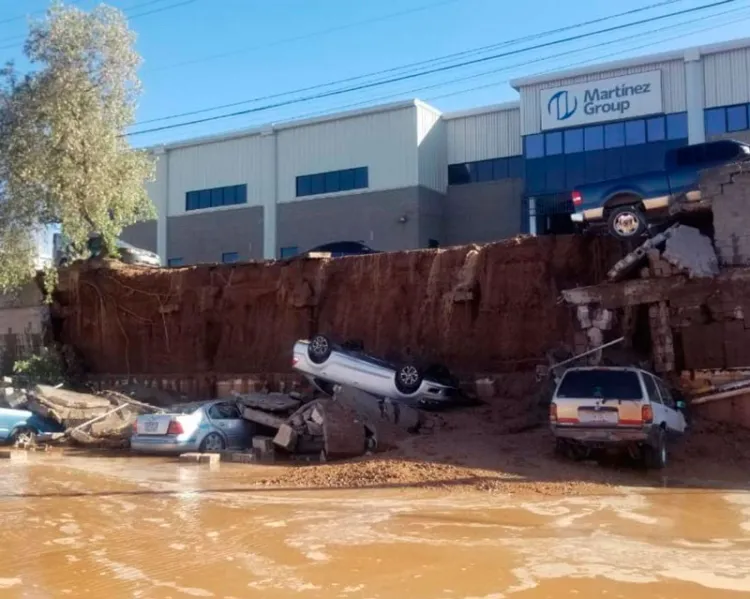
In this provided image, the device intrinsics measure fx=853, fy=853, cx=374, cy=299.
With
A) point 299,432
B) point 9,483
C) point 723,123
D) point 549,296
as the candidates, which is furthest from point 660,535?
point 723,123

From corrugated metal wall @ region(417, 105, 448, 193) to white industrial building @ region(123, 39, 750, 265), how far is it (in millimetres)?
60

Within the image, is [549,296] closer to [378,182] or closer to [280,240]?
[378,182]

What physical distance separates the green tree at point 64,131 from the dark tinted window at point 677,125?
66.7 ft

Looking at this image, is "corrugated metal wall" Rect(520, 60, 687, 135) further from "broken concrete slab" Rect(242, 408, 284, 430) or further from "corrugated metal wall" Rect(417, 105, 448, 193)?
"broken concrete slab" Rect(242, 408, 284, 430)

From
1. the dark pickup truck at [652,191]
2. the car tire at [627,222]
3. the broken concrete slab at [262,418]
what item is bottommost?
the broken concrete slab at [262,418]

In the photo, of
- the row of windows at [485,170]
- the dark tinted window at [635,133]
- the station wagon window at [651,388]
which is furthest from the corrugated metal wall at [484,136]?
the station wagon window at [651,388]

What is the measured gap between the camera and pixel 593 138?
35219 millimetres

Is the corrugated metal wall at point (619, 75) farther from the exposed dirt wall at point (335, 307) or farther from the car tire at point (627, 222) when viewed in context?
the car tire at point (627, 222)

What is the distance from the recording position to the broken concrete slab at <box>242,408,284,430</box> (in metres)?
18.5

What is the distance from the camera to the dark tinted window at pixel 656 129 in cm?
3384

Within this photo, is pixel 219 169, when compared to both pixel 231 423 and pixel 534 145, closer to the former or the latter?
pixel 534 145

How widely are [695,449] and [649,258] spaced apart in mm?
4636

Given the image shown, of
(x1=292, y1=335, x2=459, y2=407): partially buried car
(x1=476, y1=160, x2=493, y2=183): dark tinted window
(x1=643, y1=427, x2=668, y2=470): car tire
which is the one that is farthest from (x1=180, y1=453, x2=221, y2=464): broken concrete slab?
(x1=476, y1=160, x2=493, y2=183): dark tinted window

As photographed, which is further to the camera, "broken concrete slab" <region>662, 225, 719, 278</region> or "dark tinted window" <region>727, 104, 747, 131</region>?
"dark tinted window" <region>727, 104, 747, 131</region>
